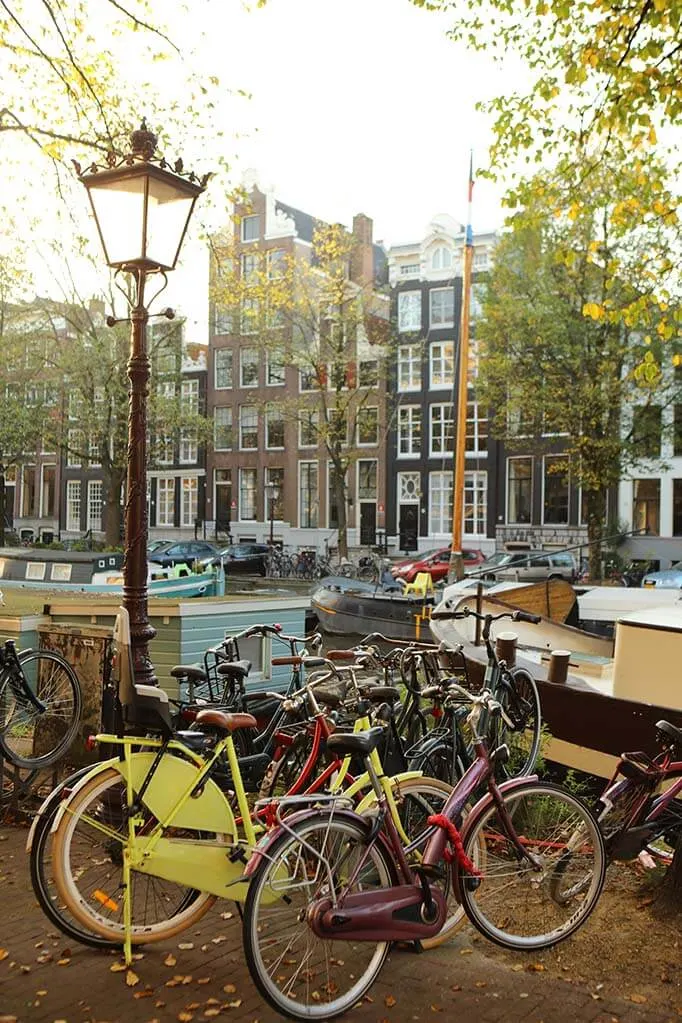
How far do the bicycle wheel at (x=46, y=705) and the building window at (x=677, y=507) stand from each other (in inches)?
1294

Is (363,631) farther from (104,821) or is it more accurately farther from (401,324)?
(401,324)

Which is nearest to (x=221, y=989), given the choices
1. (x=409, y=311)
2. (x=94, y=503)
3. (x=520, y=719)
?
(x=520, y=719)

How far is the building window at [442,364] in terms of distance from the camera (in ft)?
131

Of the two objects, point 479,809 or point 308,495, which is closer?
point 479,809

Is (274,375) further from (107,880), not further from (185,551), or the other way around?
(107,880)

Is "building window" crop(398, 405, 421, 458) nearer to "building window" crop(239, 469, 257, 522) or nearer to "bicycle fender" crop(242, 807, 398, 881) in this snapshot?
"building window" crop(239, 469, 257, 522)

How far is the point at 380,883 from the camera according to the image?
11.6 ft

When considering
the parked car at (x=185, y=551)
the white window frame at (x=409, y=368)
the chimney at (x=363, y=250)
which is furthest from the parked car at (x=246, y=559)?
the chimney at (x=363, y=250)

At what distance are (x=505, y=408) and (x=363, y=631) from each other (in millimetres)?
11355

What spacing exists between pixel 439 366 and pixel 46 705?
35240mm

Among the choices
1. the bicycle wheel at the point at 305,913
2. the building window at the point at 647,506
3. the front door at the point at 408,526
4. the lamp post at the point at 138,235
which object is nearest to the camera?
the bicycle wheel at the point at 305,913

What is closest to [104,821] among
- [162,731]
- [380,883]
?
[162,731]

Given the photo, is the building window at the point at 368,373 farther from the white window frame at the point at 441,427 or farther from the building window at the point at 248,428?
the building window at the point at 248,428

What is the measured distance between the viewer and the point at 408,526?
41.6m
